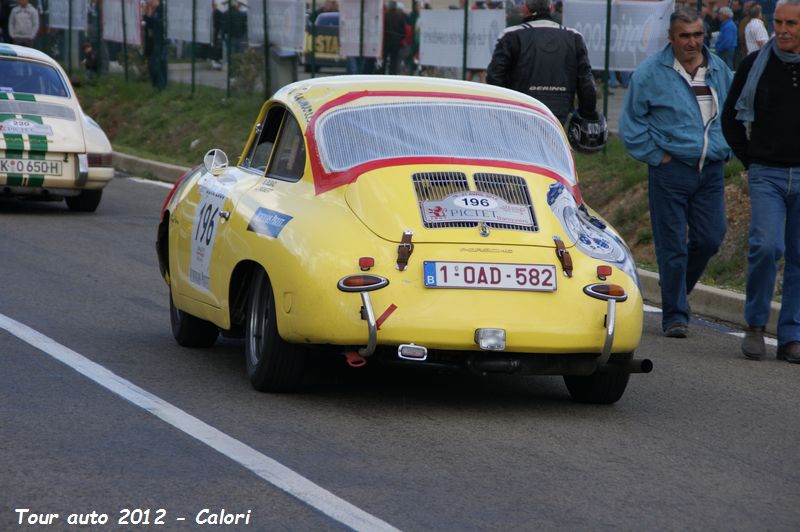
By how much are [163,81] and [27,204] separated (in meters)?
11.4

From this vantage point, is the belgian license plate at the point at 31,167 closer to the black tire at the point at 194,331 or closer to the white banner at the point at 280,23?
the black tire at the point at 194,331

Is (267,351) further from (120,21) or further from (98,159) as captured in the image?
(120,21)

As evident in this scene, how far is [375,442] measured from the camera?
6.43 m

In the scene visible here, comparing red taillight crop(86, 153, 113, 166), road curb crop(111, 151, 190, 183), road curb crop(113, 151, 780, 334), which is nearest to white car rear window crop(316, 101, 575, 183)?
road curb crop(113, 151, 780, 334)

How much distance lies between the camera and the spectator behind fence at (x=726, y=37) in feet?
53.7

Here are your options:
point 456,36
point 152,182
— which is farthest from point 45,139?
point 456,36

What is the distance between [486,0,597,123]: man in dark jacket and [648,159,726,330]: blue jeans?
4.70 feet

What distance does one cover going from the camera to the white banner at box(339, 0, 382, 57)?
2292 cm

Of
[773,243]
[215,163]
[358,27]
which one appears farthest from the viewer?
[358,27]

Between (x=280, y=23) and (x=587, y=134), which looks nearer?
(x=587, y=134)

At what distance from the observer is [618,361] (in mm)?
7199

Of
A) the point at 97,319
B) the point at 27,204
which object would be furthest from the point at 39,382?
the point at 27,204

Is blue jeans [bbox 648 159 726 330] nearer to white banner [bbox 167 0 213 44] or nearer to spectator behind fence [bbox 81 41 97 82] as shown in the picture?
white banner [bbox 167 0 213 44]

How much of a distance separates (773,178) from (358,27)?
582 inches
